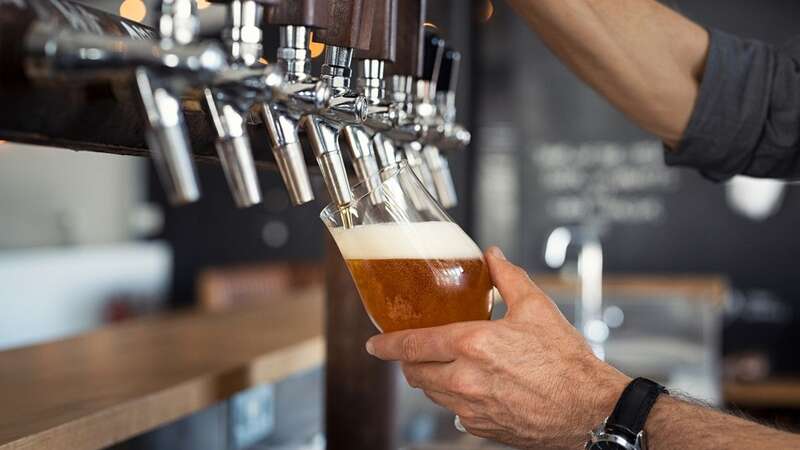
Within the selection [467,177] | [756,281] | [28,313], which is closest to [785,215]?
[756,281]

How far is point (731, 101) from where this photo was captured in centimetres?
154

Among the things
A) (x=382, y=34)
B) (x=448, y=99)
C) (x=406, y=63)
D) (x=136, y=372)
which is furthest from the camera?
(x=136, y=372)

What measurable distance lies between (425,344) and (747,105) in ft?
2.75

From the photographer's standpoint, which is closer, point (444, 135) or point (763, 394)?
point (444, 135)

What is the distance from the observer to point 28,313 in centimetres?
636

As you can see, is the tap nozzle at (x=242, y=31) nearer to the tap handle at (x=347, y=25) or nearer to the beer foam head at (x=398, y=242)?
the tap handle at (x=347, y=25)

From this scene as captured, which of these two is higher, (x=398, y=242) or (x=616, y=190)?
(x=398, y=242)

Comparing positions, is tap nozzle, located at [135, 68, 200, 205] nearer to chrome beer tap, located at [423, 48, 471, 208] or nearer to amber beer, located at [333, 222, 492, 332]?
amber beer, located at [333, 222, 492, 332]

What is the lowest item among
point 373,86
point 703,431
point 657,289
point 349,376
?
point 657,289

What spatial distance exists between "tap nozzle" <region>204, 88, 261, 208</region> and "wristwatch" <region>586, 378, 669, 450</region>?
1.65 feet

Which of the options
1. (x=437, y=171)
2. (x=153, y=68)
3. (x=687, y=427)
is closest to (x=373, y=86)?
(x=437, y=171)

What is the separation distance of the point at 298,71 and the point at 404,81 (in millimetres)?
312

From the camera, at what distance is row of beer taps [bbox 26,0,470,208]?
62cm

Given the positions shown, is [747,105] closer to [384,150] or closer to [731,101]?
[731,101]
